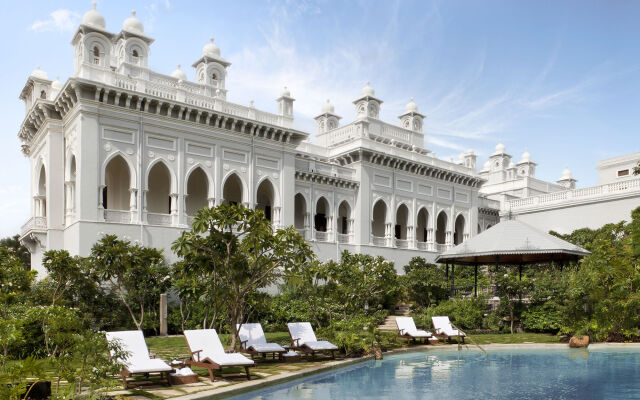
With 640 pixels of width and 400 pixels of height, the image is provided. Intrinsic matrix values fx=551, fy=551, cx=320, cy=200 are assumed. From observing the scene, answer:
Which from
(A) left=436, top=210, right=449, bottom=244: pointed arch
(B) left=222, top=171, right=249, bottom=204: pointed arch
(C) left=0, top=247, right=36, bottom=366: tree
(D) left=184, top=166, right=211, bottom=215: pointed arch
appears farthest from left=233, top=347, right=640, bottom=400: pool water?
(A) left=436, top=210, right=449, bottom=244: pointed arch

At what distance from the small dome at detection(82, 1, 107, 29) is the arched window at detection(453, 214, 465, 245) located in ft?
82.1

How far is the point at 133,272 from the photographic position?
18.7 metres

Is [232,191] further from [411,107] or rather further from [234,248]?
[234,248]

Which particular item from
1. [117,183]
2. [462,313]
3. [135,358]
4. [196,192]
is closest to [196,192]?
[196,192]

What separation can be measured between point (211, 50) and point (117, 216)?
32.8 feet

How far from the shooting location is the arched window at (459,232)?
37.6 m

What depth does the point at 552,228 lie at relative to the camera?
36156mm

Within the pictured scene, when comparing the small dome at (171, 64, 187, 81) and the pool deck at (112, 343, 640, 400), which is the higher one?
the small dome at (171, 64, 187, 81)

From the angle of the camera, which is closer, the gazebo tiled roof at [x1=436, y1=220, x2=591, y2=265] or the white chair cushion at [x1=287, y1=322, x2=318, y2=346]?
the white chair cushion at [x1=287, y1=322, x2=318, y2=346]

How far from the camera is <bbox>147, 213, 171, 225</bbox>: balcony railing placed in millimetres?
22484

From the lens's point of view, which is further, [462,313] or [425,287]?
[425,287]

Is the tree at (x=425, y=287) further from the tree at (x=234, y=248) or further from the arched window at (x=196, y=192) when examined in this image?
the tree at (x=234, y=248)

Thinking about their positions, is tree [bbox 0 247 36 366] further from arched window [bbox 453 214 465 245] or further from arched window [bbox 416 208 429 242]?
arched window [bbox 453 214 465 245]

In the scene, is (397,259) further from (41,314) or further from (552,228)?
(41,314)
